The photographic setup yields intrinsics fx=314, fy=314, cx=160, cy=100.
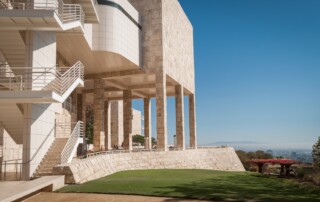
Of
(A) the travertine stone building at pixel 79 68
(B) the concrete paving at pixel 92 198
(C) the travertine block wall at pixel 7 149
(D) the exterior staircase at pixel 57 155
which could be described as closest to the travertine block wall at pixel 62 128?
(A) the travertine stone building at pixel 79 68

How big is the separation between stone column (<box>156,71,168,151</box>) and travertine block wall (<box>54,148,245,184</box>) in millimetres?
2351

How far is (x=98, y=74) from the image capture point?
37.1 meters

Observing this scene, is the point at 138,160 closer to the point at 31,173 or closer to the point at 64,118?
the point at 64,118

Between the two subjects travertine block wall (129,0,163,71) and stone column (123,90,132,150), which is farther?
stone column (123,90,132,150)

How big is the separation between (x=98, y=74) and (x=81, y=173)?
2182cm

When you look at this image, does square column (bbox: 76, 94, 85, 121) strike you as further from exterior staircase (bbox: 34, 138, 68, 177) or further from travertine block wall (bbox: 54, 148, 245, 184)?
exterior staircase (bbox: 34, 138, 68, 177)

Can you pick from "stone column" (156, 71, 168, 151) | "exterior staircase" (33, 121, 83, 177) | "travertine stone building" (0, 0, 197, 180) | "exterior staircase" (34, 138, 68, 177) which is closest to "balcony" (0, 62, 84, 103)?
"travertine stone building" (0, 0, 197, 180)

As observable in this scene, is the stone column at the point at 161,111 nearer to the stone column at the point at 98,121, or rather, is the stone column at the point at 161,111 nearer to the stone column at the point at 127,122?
the stone column at the point at 98,121

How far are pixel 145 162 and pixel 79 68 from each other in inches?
472

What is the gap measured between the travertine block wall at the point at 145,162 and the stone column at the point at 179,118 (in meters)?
3.19

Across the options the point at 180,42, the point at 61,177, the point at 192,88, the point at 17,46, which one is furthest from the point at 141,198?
the point at 192,88

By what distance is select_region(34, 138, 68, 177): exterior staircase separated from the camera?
56.1 ft

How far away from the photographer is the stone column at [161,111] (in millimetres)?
34594

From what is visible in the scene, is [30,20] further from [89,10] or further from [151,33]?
[151,33]
